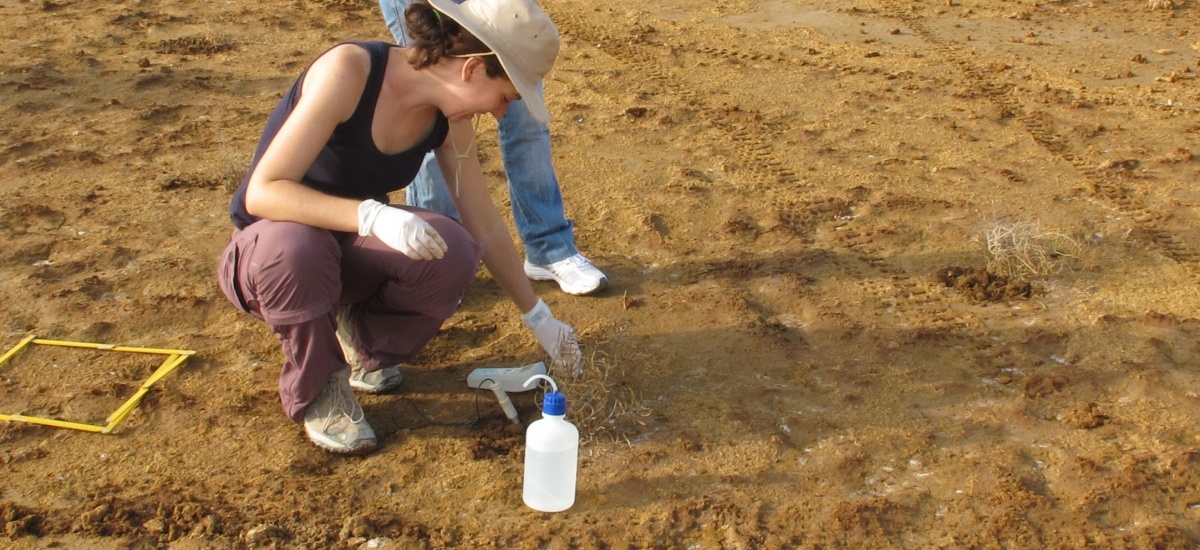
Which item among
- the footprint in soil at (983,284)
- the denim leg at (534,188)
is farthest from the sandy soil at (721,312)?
the denim leg at (534,188)

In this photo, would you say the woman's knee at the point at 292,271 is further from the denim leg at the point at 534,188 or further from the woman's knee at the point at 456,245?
the denim leg at the point at 534,188

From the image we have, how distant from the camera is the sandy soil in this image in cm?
257

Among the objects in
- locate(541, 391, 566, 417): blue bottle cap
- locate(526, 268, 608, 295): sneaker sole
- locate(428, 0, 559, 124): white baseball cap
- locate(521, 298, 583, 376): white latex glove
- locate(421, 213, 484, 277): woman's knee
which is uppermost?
locate(428, 0, 559, 124): white baseball cap

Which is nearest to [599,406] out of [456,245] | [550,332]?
[550,332]

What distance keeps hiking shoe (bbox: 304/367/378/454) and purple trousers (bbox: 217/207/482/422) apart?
0.09ft

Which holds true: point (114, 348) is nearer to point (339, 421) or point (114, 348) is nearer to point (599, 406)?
point (339, 421)

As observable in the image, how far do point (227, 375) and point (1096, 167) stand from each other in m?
3.27

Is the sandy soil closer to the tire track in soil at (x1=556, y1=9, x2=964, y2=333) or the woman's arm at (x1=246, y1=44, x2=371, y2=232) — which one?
the tire track in soil at (x1=556, y1=9, x2=964, y2=333)

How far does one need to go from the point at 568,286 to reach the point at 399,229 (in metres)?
1.19

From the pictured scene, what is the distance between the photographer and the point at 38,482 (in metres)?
2.64

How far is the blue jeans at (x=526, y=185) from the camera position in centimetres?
345

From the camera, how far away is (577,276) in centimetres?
357

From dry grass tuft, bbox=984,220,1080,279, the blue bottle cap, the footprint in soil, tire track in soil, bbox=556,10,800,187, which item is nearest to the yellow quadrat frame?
the blue bottle cap

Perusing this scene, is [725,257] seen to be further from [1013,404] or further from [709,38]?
[709,38]
